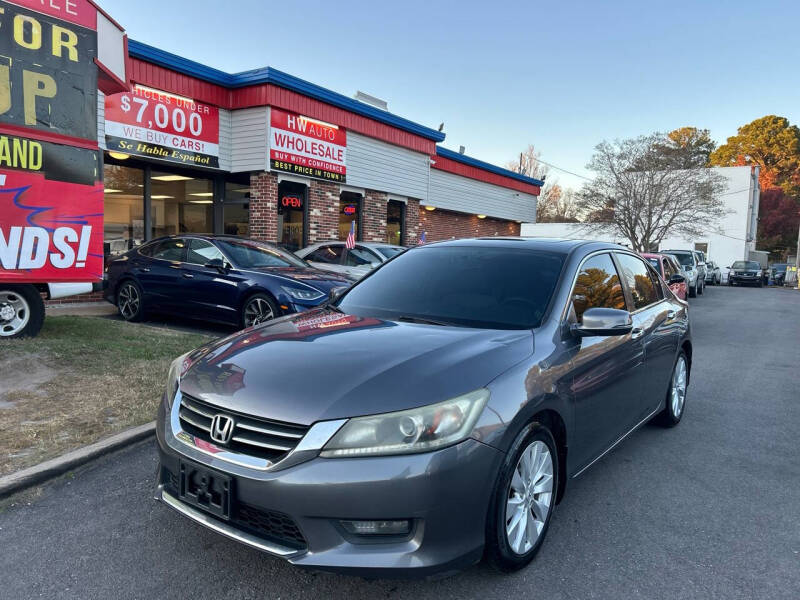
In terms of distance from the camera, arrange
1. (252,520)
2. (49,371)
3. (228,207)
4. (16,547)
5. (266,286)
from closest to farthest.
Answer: (252,520), (16,547), (49,371), (266,286), (228,207)

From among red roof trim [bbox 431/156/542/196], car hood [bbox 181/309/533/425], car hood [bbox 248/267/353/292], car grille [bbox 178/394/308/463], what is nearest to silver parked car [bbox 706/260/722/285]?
red roof trim [bbox 431/156/542/196]

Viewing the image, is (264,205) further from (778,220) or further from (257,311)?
(778,220)

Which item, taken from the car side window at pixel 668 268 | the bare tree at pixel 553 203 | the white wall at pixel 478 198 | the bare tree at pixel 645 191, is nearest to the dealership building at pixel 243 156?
the white wall at pixel 478 198

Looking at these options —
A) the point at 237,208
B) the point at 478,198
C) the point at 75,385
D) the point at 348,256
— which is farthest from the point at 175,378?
the point at 478,198

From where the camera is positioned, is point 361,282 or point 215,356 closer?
point 215,356

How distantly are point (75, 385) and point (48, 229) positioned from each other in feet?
7.97

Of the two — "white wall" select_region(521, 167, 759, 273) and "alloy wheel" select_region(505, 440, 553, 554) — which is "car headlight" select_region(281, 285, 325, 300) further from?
"white wall" select_region(521, 167, 759, 273)

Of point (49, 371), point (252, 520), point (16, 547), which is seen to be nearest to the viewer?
point (252, 520)

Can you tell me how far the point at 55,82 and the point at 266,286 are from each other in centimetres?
338

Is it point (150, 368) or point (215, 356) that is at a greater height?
point (215, 356)

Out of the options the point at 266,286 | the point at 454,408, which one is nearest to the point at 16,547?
the point at 454,408

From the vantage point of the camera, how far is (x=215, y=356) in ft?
9.59

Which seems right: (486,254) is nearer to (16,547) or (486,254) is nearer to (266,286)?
(16,547)

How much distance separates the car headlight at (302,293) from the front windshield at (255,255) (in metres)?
0.88
